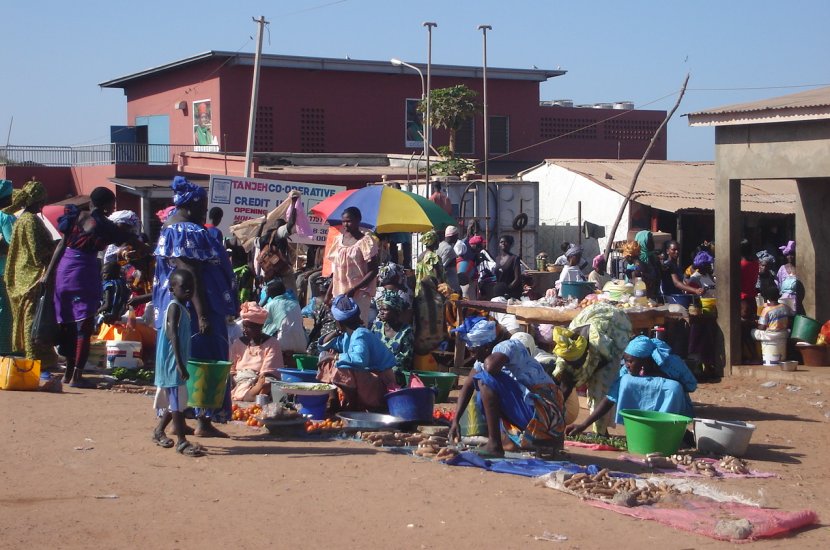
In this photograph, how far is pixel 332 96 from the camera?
3538cm

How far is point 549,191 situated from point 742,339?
14.5m

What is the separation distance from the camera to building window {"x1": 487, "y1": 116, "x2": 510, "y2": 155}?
38.2m

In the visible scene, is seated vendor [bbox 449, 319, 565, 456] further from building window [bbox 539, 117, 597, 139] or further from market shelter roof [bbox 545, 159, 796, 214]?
building window [bbox 539, 117, 597, 139]

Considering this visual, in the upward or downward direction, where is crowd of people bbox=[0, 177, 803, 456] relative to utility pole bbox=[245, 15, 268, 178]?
downward

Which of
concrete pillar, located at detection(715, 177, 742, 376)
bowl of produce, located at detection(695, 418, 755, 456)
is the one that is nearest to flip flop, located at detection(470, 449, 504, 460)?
bowl of produce, located at detection(695, 418, 755, 456)

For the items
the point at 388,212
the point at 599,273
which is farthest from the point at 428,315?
the point at 599,273

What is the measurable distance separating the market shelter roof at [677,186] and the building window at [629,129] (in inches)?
425

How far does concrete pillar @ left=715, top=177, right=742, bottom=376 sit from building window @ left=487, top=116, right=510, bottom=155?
83.3 feet

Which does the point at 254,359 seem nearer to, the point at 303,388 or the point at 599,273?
the point at 303,388

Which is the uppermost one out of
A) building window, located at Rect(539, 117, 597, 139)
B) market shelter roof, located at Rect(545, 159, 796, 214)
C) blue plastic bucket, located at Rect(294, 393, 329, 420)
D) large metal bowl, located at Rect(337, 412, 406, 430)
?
building window, located at Rect(539, 117, 597, 139)

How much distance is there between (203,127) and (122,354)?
24.4m

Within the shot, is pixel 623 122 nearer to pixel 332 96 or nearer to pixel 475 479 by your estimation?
pixel 332 96

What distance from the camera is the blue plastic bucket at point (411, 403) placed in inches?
331

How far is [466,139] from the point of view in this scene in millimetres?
37562
